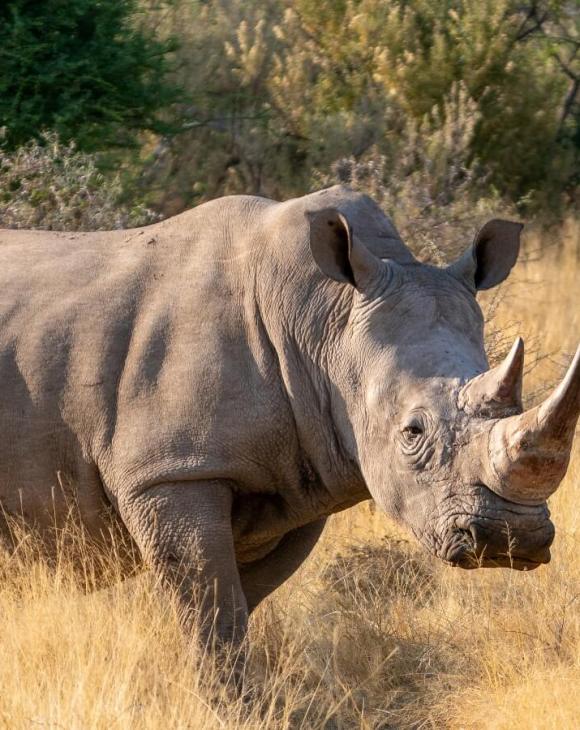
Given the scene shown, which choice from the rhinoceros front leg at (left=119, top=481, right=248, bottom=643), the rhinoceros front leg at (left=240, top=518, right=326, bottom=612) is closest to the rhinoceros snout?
the rhinoceros front leg at (left=119, top=481, right=248, bottom=643)

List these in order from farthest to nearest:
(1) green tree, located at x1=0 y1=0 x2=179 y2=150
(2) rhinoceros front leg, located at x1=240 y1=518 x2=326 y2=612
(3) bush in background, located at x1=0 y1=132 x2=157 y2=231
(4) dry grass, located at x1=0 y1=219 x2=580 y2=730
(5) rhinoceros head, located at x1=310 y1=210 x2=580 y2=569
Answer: (1) green tree, located at x1=0 y1=0 x2=179 y2=150 < (3) bush in background, located at x1=0 y1=132 x2=157 y2=231 < (2) rhinoceros front leg, located at x1=240 y1=518 x2=326 y2=612 < (4) dry grass, located at x1=0 y1=219 x2=580 y2=730 < (5) rhinoceros head, located at x1=310 y1=210 x2=580 y2=569

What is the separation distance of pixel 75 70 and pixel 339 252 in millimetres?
Answer: 7250

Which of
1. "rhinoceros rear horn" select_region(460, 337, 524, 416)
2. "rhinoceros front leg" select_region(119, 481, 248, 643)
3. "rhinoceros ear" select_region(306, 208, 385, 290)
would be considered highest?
"rhinoceros ear" select_region(306, 208, 385, 290)

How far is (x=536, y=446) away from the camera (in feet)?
14.7

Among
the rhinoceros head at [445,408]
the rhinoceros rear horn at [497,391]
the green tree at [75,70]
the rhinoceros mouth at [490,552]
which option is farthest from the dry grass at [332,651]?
the green tree at [75,70]

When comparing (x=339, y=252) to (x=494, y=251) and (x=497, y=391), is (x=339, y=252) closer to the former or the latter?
(x=494, y=251)

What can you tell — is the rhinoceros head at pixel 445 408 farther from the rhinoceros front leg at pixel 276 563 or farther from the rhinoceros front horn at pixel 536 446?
the rhinoceros front leg at pixel 276 563

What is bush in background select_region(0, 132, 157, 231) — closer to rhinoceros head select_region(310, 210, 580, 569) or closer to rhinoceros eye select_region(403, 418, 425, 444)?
rhinoceros head select_region(310, 210, 580, 569)

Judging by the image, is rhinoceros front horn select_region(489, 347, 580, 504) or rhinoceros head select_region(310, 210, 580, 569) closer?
rhinoceros front horn select_region(489, 347, 580, 504)

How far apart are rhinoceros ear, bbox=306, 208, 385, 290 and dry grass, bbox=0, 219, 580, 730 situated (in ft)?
4.35

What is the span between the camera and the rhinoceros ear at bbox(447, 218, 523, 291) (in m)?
5.48

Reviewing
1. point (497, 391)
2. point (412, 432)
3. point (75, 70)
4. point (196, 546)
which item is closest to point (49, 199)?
point (75, 70)

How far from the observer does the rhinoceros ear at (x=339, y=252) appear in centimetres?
510

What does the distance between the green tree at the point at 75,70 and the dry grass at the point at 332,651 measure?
18.5 ft
